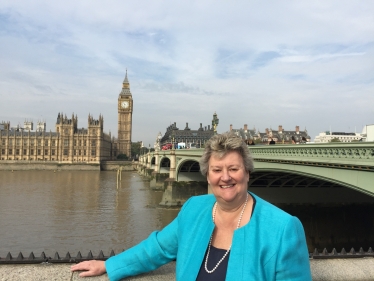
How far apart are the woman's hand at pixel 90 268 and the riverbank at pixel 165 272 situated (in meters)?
0.03

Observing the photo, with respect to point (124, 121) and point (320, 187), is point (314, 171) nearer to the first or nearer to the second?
point (320, 187)

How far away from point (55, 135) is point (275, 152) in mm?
73507

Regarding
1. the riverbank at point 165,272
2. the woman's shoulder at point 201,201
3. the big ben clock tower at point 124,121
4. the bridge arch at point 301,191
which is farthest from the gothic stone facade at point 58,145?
the woman's shoulder at point 201,201

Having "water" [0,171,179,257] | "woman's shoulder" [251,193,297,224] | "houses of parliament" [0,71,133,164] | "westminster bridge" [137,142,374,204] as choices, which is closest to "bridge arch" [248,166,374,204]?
"westminster bridge" [137,142,374,204]

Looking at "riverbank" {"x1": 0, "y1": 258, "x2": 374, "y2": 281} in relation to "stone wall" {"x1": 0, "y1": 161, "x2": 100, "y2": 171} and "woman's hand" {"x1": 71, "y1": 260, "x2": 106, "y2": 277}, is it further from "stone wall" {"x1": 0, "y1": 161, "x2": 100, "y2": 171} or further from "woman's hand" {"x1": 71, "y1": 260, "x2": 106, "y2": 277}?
"stone wall" {"x1": 0, "y1": 161, "x2": 100, "y2": 171}

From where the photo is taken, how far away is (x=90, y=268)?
2.35 meters

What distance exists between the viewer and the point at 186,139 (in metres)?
79.9

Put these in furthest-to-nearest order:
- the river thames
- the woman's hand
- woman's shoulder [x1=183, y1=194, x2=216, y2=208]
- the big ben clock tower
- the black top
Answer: the big ben clock tower < the river thames < the woman's hand < woman's shoulder [x1=183, y1=194, x2=216, y2=208] < the black top

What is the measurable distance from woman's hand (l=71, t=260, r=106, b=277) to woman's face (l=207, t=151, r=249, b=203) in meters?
0.94

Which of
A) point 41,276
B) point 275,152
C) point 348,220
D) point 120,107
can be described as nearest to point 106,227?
point 275,152

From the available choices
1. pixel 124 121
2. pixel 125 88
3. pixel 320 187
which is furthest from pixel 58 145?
pixel 320 187

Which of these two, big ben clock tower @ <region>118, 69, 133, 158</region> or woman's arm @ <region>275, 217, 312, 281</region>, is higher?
big ben clock tower @ <region>118, 69, 133, 158</region>

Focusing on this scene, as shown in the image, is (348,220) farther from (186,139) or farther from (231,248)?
(186,139)

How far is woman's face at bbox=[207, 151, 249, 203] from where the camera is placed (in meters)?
1.99
